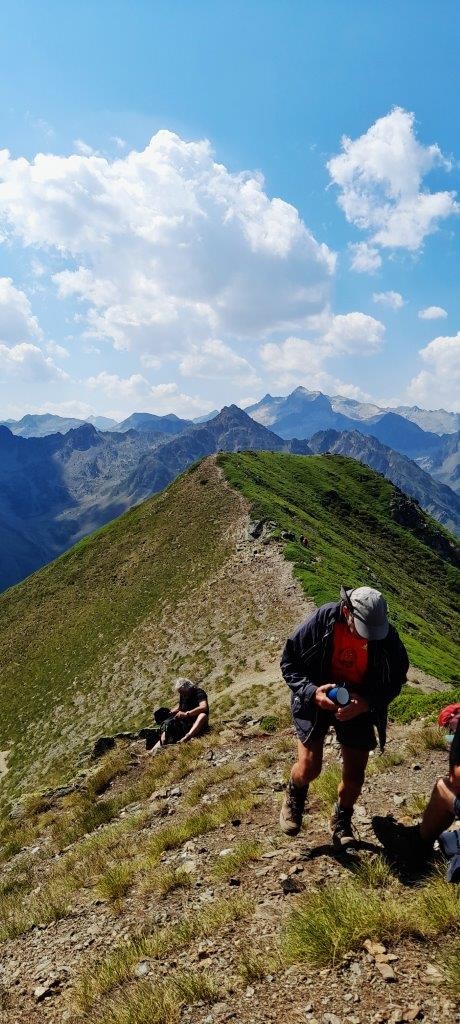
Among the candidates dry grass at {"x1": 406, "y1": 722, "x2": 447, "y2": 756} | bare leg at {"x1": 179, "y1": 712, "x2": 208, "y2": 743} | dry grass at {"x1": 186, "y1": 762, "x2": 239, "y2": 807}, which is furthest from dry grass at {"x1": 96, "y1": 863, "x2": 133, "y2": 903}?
bare leg at {"x1": 179, "y1": 712, "x2": 208, "y2": 743}

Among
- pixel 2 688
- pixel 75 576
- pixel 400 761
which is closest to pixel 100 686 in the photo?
pixel 2 688

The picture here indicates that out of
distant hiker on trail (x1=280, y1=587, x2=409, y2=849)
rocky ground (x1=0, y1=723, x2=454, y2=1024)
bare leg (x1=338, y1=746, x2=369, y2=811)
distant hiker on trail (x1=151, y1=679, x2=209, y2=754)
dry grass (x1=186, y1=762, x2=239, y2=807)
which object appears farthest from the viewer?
distant hiker on trail (x1=151, y1=679, x2=209, y2=754)

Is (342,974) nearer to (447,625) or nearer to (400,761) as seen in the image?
(400,761)

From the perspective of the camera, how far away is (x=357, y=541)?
252 ft

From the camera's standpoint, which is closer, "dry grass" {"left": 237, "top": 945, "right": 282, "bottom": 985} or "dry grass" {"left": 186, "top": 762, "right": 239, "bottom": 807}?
"dry grass" {"left": 237, "top": 945, "right": 282, "bottom": 985}

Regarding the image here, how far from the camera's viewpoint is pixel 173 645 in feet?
134

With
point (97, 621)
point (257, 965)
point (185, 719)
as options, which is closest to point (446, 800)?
point (257, 965)

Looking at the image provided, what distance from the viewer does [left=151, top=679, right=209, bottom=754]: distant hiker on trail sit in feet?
55.7

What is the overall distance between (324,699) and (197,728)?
11409 millimetres

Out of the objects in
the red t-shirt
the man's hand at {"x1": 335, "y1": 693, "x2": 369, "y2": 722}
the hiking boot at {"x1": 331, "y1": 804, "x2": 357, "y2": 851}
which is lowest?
the hiking boot at {"x1": 331, "y1": 804, "x2": 357, "y2": 851}

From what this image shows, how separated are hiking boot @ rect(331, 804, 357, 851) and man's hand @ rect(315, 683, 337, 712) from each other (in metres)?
1.52

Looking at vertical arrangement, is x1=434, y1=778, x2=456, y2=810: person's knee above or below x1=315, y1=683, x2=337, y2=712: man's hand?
below

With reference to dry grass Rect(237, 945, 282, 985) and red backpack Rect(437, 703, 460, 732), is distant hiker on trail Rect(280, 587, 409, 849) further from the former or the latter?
dry grass Rect(237, 945, 282, 985)

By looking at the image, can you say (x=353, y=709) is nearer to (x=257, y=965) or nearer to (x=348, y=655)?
(x=348, y=655)
